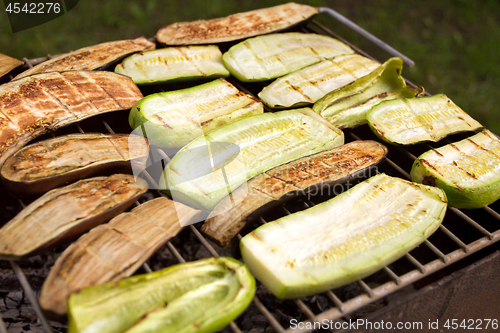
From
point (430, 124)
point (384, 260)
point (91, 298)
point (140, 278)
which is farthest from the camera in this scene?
point (430, 124)

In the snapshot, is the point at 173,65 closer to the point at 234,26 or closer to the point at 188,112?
the point at 188,112

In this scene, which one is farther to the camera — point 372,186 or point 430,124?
point 430,124

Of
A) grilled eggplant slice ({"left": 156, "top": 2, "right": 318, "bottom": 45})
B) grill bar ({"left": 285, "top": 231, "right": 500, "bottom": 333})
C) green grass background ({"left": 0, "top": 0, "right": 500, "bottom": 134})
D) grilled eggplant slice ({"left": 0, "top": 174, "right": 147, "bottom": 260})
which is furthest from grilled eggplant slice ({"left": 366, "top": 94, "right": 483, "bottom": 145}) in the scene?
green grass background ({"left": 0, "top": 0, "right": 500, "bottom": 134})

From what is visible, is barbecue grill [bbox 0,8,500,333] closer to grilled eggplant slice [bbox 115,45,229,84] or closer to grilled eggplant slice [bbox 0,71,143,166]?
grilled eggplant slice [bbox 0,71,143,166]

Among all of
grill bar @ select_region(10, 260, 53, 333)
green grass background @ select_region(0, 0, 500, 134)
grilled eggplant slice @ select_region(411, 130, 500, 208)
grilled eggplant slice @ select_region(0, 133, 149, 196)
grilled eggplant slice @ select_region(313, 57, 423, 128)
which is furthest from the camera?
green grass background @ select_region(0, 0, 500, 134)

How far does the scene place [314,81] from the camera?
2764mm

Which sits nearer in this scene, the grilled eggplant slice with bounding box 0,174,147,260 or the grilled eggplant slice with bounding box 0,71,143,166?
the grilled eggplant slice with bounding box 0,174,147,260

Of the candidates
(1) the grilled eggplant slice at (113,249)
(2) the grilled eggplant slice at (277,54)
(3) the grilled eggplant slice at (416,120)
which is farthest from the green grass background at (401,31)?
(1) the grilled eggplant slice at (113,249)

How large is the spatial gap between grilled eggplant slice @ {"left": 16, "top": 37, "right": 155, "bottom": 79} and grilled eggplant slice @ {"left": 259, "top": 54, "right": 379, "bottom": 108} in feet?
3.41

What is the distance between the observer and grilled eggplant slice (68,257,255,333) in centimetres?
140

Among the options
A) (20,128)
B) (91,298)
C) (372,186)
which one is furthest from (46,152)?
(372,186)

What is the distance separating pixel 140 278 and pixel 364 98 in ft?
6.24

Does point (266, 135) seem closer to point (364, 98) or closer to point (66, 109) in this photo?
point (364, 98)

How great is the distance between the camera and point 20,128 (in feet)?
6.75
